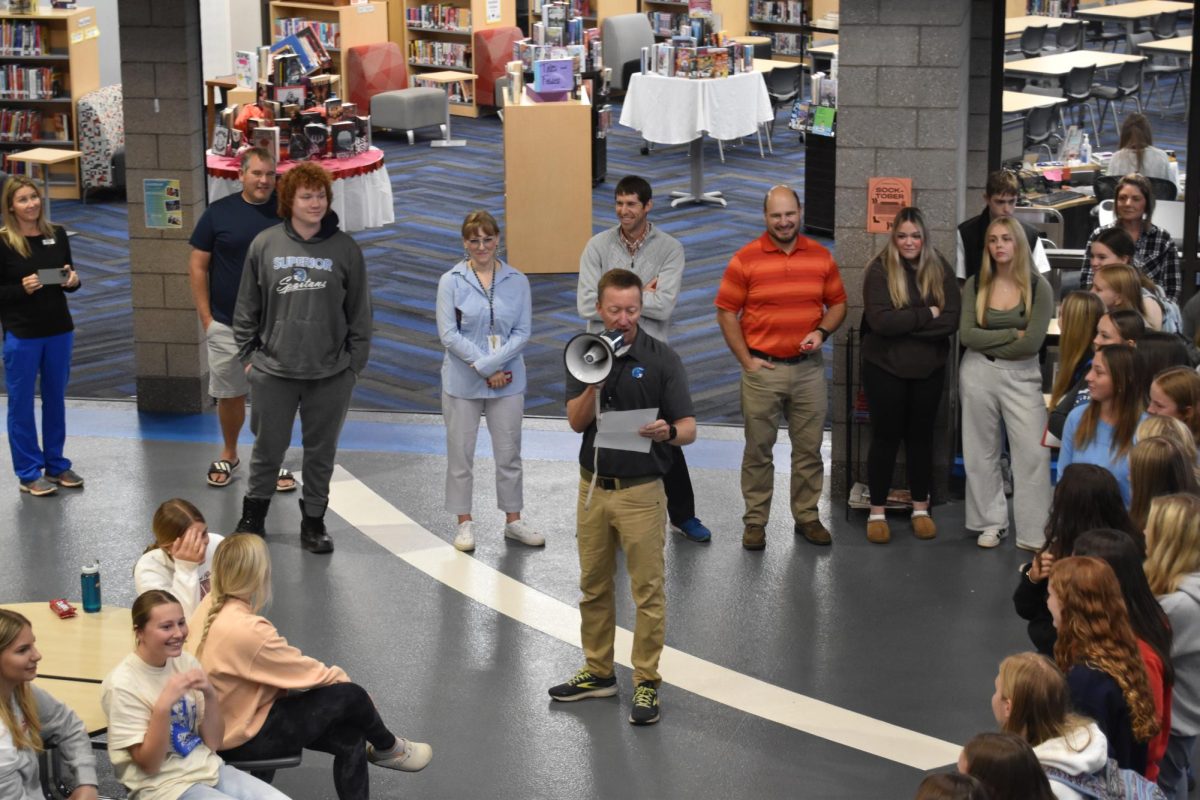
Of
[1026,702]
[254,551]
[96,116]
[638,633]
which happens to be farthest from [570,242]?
[1026,702]

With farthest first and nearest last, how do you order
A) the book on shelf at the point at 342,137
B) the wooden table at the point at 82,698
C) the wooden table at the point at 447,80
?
the wooden table at the point at 447,80 < the book on shelf at the point at 342,137 < the wooden table at the point at 82,698

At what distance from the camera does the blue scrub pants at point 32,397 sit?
7.98 m

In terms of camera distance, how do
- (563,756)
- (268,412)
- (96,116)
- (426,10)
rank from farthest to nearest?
1. (426,10)
2. (96,116)
3. (268,412)
4. (563,756)

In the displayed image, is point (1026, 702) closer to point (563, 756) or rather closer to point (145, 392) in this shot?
point (563, 756)

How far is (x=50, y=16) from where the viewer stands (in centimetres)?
1502

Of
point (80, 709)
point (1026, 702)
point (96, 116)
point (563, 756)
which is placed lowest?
point (563, 756)

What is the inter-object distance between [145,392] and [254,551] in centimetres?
482

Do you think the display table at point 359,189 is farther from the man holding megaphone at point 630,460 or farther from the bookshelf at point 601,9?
the bookshelf at point 601,9

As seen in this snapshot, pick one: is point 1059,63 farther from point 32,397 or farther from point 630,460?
point 630,460

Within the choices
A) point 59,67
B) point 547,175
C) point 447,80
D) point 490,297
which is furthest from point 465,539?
point 447,80

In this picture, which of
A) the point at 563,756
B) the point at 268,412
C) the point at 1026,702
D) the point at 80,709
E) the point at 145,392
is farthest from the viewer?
the point at 145,392

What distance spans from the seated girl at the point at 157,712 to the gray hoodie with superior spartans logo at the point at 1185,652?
2.63 metres

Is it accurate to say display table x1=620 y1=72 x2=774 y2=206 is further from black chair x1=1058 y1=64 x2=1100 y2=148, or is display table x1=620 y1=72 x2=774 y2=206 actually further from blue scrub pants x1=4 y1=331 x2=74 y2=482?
blue scrub pants x1=4 y1=331 x2=74 y2=482

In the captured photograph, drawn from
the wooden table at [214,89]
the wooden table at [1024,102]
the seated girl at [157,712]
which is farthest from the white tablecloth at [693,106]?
the seated girl at [157,712]
